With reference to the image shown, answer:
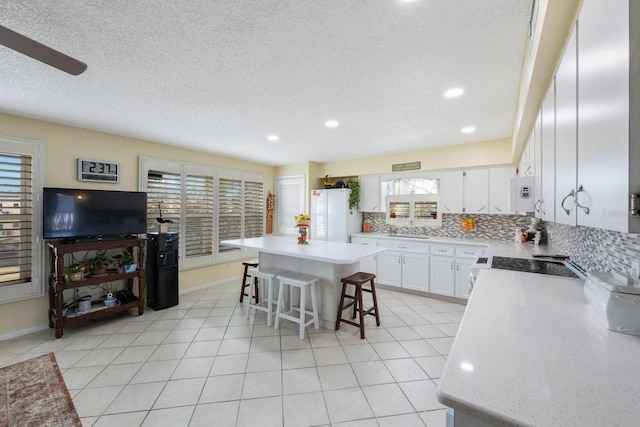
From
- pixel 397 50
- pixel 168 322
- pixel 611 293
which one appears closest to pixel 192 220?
pixel 168 322

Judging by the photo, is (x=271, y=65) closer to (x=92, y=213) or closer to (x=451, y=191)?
(x=92, y=213)

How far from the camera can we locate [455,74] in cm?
209

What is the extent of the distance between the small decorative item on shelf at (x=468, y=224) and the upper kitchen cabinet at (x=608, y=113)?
372 centimetres

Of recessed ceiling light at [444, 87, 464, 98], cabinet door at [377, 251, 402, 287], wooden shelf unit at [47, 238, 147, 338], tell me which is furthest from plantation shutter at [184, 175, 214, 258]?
recessed ceiling light at [444, 87, 464, 98]

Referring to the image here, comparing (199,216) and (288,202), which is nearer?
(199,216)

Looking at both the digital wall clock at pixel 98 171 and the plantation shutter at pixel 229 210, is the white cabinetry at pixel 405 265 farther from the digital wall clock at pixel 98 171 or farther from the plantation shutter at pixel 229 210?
the digital wall clock at pixel 98 171

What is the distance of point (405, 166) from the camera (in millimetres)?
4742

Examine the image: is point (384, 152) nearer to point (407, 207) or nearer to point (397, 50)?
point (407, 207)

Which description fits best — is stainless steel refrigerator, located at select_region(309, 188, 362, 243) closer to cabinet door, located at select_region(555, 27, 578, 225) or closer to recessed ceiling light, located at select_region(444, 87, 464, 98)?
recessed ceiling light, located at select_region(444, 87, 464, 98)

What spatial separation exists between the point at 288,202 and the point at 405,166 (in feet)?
8.49

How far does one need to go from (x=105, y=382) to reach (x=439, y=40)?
3543 mm

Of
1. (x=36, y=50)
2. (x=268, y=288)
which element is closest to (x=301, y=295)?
(x=268, y=288)

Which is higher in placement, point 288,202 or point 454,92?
point 454,92

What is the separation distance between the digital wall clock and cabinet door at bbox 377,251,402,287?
13.9ft
